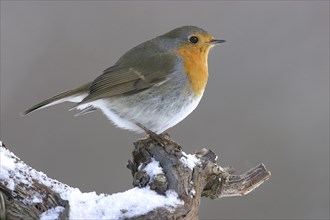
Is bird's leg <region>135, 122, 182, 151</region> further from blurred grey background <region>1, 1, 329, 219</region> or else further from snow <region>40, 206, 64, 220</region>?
blurred grey background <region>1, 1, 329, 219</region>

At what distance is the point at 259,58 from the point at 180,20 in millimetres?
970

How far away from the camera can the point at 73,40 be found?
20.8 ft

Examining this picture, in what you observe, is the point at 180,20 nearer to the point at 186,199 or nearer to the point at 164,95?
the point at 164,95

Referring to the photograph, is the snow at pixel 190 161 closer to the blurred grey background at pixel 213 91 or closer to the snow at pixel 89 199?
the snow at pixel 89 199

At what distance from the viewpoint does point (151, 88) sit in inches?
148

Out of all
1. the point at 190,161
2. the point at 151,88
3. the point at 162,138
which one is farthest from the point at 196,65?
the point at 190,161

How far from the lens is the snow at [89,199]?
2.62m

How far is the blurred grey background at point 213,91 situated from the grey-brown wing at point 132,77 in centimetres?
154

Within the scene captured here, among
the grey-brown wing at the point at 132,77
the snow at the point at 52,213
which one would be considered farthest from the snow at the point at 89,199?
the grey-brown wing at the point at 132,77

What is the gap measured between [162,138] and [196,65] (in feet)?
2.46

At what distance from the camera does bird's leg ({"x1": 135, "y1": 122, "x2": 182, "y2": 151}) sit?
323 cm

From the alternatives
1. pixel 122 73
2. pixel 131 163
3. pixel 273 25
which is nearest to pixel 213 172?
pixel 131 163

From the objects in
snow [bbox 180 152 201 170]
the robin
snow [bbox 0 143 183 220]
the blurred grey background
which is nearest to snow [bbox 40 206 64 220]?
snow [bbox 0 143 183 220]

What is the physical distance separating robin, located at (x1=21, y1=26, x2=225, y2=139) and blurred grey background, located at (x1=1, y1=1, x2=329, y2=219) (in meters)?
1.48
